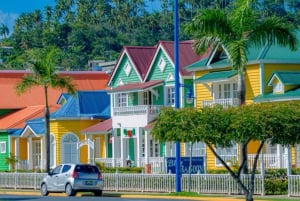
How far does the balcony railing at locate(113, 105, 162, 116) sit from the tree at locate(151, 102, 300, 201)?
2542 cm

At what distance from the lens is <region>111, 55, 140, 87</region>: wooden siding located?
6619 cm

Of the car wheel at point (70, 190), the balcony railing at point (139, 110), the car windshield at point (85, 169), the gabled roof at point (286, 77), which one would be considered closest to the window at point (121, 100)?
the balcony railing at point (139, 110)

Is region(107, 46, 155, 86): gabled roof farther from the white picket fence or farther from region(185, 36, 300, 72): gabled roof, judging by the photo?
the white picket fence

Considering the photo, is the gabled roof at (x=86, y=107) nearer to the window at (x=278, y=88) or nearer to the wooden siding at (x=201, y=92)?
the wooden siding at (x=201, y=92)

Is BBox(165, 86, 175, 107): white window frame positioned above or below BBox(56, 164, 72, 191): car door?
above

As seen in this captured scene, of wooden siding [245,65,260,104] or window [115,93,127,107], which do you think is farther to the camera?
window [115,93,127,107]

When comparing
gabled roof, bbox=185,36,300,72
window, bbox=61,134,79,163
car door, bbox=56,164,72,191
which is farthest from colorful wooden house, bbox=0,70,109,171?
car door, bbox=56,164,72,191

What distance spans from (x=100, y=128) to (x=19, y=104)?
54.9ft

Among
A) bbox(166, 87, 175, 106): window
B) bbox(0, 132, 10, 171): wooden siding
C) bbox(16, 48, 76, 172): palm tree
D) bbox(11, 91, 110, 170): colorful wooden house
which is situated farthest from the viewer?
bbox(0, 132, 10, 171): wooden siding

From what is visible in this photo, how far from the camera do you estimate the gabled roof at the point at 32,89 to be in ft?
269

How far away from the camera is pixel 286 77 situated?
169ft

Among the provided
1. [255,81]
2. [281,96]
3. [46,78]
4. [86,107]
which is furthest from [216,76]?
[86,107]

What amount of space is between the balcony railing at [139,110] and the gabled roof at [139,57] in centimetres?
309

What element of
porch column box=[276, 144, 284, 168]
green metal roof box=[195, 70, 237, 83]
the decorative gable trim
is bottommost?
porch column box=[276, 144, 284, 168]
